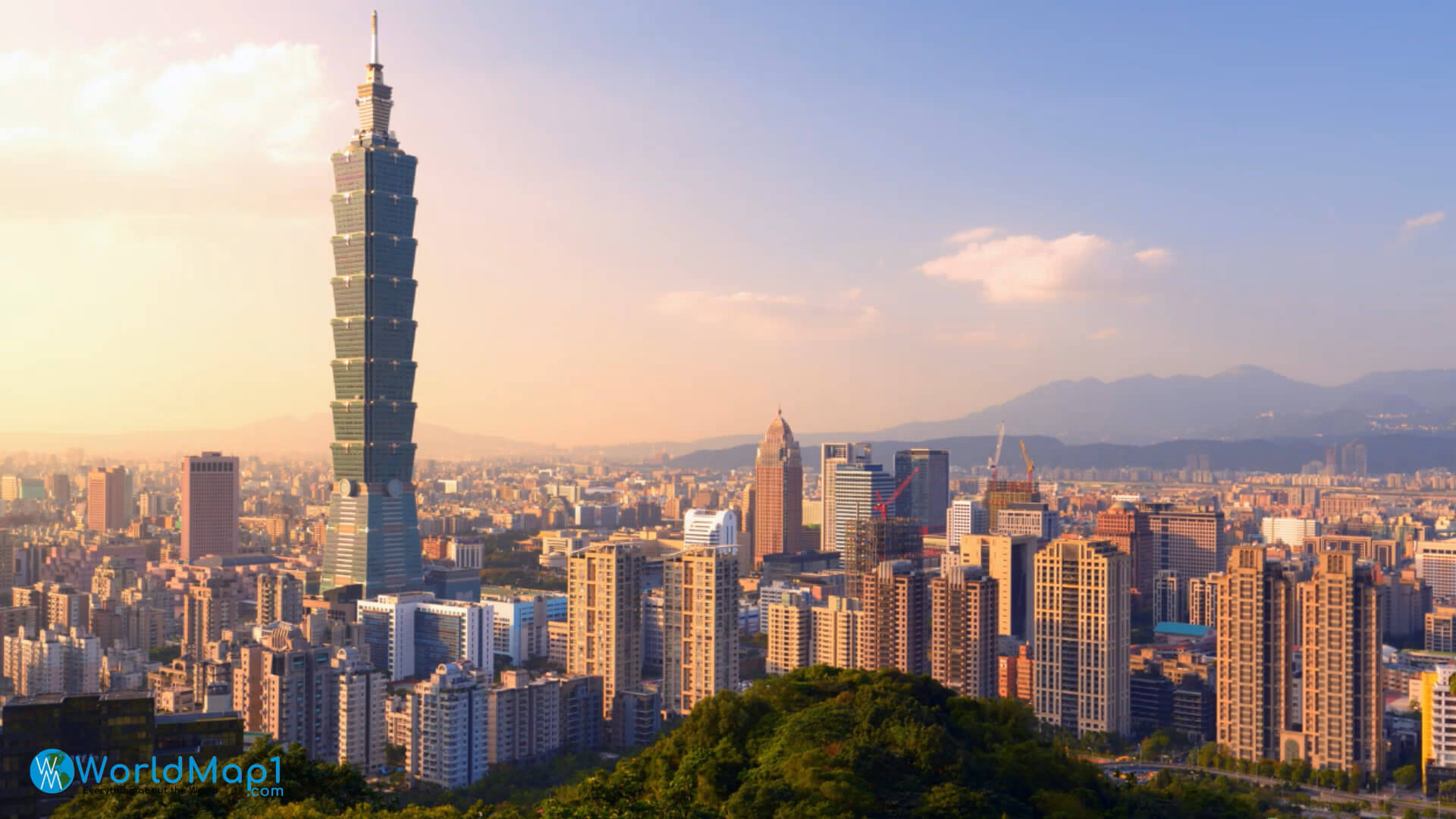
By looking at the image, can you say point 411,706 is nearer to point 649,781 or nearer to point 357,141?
point 649,781

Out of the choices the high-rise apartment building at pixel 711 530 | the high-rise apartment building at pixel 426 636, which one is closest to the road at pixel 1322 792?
the high-rise apartment building at pixel 426 636

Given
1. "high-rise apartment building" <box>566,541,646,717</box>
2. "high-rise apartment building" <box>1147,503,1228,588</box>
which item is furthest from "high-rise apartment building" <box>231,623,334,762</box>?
"high-rise apartment building" <box>1147,503,1228,588</box>

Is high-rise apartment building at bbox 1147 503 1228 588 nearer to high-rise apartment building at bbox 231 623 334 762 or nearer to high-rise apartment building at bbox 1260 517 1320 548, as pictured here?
high-rise apartment building at bbox 1260 517 1320 548

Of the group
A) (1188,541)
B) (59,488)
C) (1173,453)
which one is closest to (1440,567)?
(1188,541)

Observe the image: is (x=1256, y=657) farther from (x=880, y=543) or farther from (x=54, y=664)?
(x=54, y=664)

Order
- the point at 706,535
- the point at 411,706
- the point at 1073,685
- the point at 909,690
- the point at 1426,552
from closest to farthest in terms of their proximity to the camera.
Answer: the point at 909,690 < the point at 411,706 < the point at 1073,685 < the point at 1426,552 < the point at 706,535

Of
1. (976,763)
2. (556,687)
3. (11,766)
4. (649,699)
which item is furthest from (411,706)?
(976,763)
